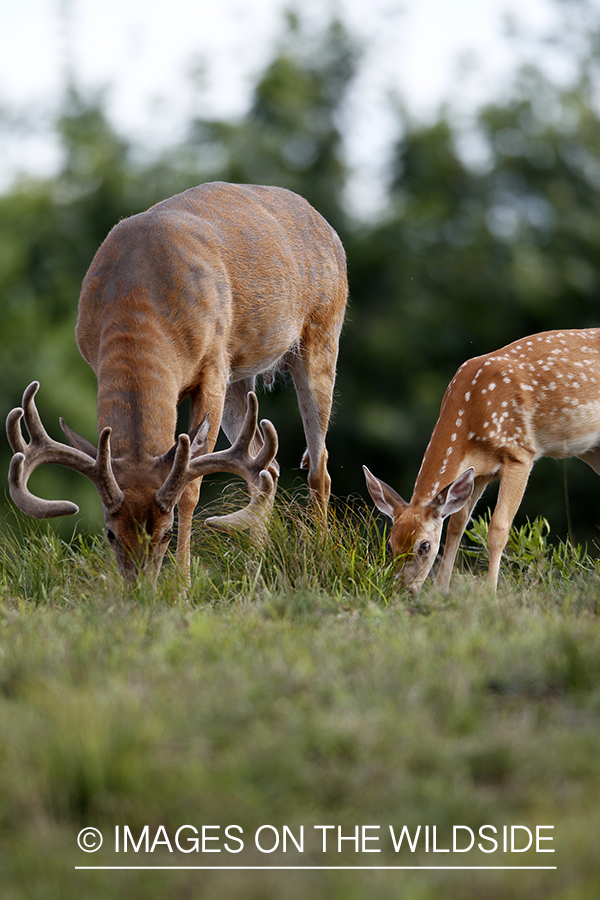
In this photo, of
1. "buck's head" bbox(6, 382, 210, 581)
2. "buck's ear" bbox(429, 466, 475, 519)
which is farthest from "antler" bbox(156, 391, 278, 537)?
"buck's ear" bbox(429, 466, 475, 519)

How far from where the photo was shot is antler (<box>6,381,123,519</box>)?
474 cm

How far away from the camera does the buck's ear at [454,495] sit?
18.3ft

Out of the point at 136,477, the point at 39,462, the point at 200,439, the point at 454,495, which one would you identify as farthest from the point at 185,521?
the point at 454,495

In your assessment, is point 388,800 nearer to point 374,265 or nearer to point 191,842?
point 191,842

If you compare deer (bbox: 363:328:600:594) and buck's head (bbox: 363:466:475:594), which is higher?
deer (bbox: 363:328:600:594)

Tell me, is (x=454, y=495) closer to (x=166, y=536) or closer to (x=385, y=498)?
(x=385, y=498)

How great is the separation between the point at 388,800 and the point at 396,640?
4.13 ft

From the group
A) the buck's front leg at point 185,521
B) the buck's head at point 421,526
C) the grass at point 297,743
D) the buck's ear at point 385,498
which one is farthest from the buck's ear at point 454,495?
the grass at point 297,743

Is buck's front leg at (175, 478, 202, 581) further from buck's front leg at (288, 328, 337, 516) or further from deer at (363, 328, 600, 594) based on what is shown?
buck's front leg at (288, 328, 337, 516)

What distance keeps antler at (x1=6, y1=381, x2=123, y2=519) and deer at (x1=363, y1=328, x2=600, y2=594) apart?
1.60 metres

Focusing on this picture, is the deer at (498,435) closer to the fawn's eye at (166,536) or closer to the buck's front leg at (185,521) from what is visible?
the buck's front leg at (185,521)

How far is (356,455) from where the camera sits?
49.3 feet

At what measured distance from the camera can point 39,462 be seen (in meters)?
4.98

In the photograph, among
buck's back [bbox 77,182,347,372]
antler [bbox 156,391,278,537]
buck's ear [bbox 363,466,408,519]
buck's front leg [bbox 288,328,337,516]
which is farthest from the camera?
buck's front leg [bbox 288,328,337,516]
